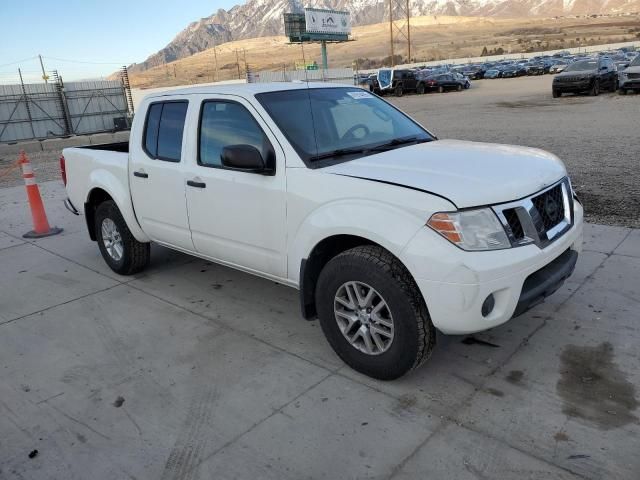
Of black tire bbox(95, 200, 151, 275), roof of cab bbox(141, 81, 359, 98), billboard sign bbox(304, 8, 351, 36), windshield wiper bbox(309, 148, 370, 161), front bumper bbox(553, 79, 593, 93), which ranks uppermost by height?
billboard sign bbox(304, 8, 351, 36)

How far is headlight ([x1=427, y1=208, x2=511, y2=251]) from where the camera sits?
2.96 m

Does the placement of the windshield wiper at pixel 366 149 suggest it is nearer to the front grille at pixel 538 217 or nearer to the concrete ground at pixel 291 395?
the front grille at pixel 538 217

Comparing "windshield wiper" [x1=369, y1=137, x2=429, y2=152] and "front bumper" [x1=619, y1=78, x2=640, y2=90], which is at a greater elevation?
"windshield wiper" [x1=369, y1=137, x2=429, y2=152]

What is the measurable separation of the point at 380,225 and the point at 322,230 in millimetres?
453

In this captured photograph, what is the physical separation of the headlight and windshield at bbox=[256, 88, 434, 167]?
1044 mm

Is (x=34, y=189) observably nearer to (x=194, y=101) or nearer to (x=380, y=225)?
(x=194, y=101)

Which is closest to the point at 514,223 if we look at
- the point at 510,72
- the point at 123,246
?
the point at 123,246

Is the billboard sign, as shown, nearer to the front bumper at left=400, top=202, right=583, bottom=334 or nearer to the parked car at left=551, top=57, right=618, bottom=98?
the parked car at left=551, top=57, right=618, bottom=98

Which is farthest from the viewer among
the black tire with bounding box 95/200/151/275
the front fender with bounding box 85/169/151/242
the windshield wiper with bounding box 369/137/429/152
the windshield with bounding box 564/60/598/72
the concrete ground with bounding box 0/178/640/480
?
the windshield with bounding box 564/60/598/72

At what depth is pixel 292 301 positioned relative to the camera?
484cm

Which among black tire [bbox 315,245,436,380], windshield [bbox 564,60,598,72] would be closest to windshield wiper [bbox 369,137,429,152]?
black tire [bbox 315,245,436,380]

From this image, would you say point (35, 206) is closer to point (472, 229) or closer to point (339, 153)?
point (339, 153)

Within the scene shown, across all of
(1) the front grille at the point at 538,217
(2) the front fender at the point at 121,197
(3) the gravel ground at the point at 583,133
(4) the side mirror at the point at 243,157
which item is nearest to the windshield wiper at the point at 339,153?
(4) the side mirror at the point at 243,157

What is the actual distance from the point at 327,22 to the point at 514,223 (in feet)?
Answer: 240
